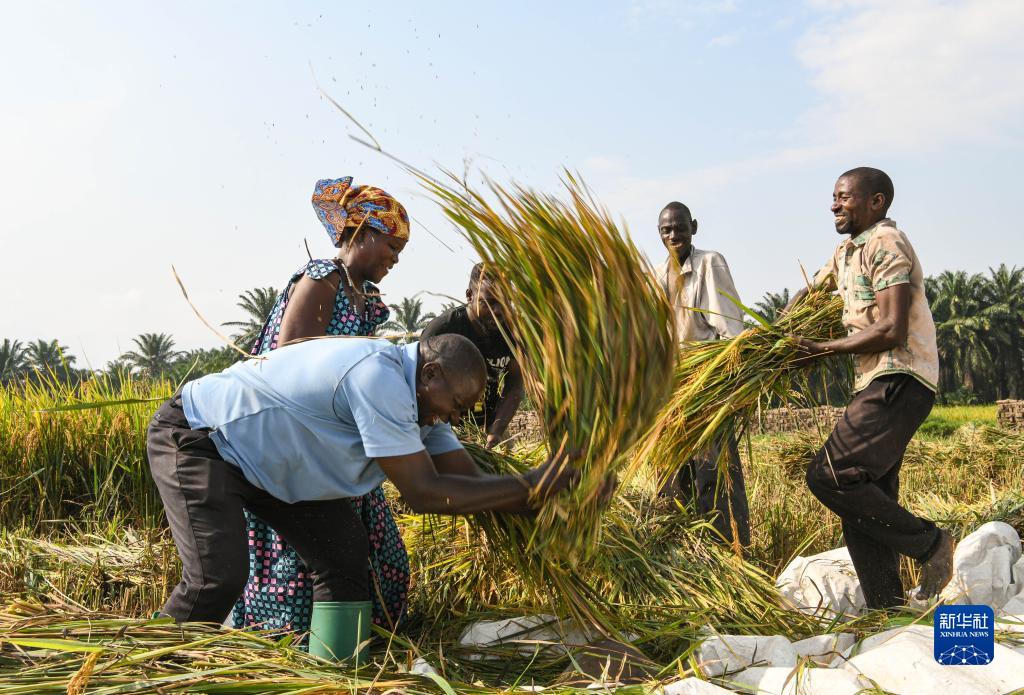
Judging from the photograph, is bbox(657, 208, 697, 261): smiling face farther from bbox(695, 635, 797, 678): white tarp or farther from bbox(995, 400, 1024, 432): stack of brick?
bbox(995, 400, 1024, 432): stack of brick

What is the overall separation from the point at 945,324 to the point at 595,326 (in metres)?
36.1

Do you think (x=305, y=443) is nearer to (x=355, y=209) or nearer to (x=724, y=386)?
(x=355, y=209)

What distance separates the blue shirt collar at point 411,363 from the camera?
230cm

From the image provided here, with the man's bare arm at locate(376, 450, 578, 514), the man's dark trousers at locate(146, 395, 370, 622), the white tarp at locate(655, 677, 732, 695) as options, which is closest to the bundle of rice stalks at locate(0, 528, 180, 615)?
the man's dark trousers at locate(146, 395, 370, 622)

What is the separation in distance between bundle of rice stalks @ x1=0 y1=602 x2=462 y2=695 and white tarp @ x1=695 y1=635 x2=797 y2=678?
698 mm

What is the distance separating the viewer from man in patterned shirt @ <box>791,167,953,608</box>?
10.5 feet

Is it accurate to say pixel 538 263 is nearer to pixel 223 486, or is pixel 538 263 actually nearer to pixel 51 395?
pixel 223 486

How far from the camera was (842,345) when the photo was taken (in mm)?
3230

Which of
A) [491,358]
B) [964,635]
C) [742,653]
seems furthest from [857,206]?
[742,653]

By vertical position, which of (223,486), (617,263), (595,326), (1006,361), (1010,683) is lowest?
(1010,683)

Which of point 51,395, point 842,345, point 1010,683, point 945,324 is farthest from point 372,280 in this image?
point 945,324

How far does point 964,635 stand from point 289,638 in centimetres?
174

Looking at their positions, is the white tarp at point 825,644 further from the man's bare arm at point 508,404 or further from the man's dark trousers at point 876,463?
the man's bare arm at point 508,404

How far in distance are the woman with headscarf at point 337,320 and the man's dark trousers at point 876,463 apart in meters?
1.54
